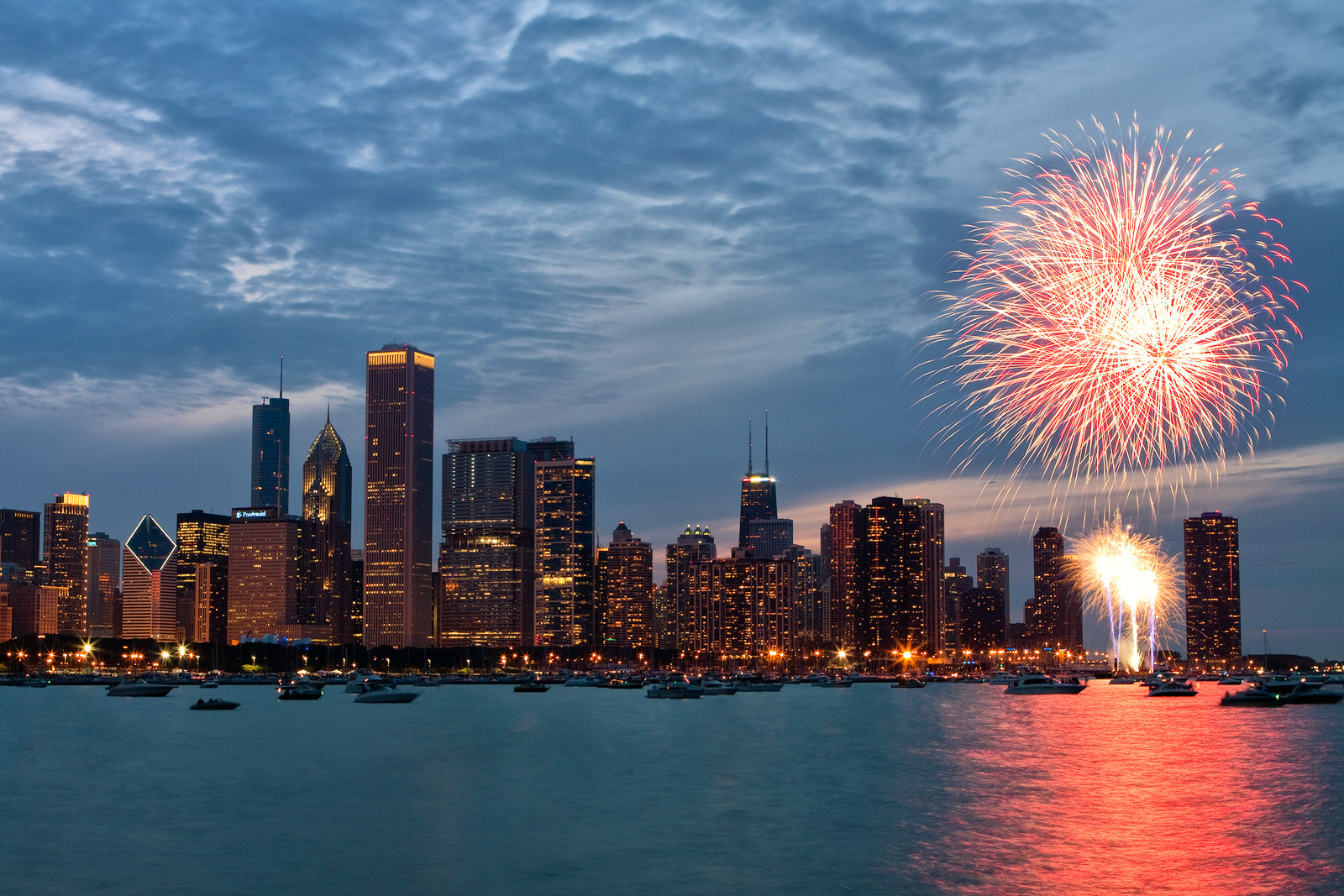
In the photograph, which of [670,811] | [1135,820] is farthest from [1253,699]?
[670,811]

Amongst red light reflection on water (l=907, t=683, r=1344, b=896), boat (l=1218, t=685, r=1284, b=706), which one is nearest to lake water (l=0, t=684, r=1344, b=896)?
red light reflection on water (l=907, t=683, r=1344, b=896)

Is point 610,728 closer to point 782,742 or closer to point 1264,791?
point 782,742

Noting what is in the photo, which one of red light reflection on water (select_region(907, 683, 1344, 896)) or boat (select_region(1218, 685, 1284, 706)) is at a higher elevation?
red light reflection on water (select_region(907, 683, 1344, 896))

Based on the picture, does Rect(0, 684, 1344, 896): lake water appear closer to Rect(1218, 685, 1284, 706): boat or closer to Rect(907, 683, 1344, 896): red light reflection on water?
Rect(907, 683, 1344, 896): red light reflection on water

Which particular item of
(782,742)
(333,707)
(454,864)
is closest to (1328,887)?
(454,864)

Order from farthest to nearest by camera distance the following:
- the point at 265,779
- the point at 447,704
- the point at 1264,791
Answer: the point at 447,704, the point at 265,779, the point at 1264,791

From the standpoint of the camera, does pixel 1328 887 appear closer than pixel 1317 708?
Yes

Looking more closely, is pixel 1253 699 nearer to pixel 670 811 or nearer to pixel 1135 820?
pixel 1135 820
